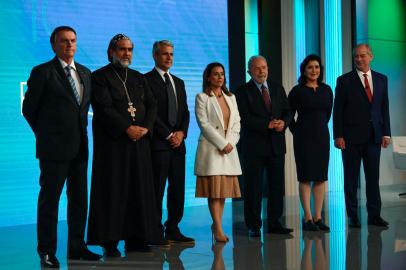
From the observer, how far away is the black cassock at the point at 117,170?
14.7 feet

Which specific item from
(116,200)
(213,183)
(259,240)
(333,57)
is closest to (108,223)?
(116,200)

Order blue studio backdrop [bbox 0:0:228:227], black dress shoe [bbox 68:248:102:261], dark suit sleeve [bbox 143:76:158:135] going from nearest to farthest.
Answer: black dress shoe [bbox 68:248:102:261] < dark suit sleeve [bbox 143:76:158:135] < blue studio backdrop [bbox 0:0:228:227]

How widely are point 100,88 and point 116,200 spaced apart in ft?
2.63

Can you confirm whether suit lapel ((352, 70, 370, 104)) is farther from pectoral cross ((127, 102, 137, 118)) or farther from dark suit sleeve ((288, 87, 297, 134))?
pectoral cross ((127, 102, 137, 118))

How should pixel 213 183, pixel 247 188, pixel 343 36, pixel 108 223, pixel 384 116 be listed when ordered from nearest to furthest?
pixel 108 223 → pixel 213 183 → pixel 247 188 → pixel 384 116 → pixel 343 36

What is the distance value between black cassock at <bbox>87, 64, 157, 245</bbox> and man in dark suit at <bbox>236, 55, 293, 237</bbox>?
1022mm

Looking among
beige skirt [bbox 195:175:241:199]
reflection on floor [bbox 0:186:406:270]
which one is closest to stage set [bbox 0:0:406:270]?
reflection on floor [bbox 0:186:406:270]

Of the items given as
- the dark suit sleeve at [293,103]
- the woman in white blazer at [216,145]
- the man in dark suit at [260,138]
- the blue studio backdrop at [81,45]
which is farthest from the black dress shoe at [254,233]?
the blue studio backdrop at [81,45]

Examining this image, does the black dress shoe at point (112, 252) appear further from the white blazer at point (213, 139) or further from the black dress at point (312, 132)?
the black dress at point (312, 132)

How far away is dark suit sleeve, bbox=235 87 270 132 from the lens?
5.26 m

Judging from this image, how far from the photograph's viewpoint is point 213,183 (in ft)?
16.2

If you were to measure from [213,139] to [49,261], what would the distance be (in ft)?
5.10

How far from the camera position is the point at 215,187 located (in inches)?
194

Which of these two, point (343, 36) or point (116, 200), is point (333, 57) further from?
point (116, 200)
